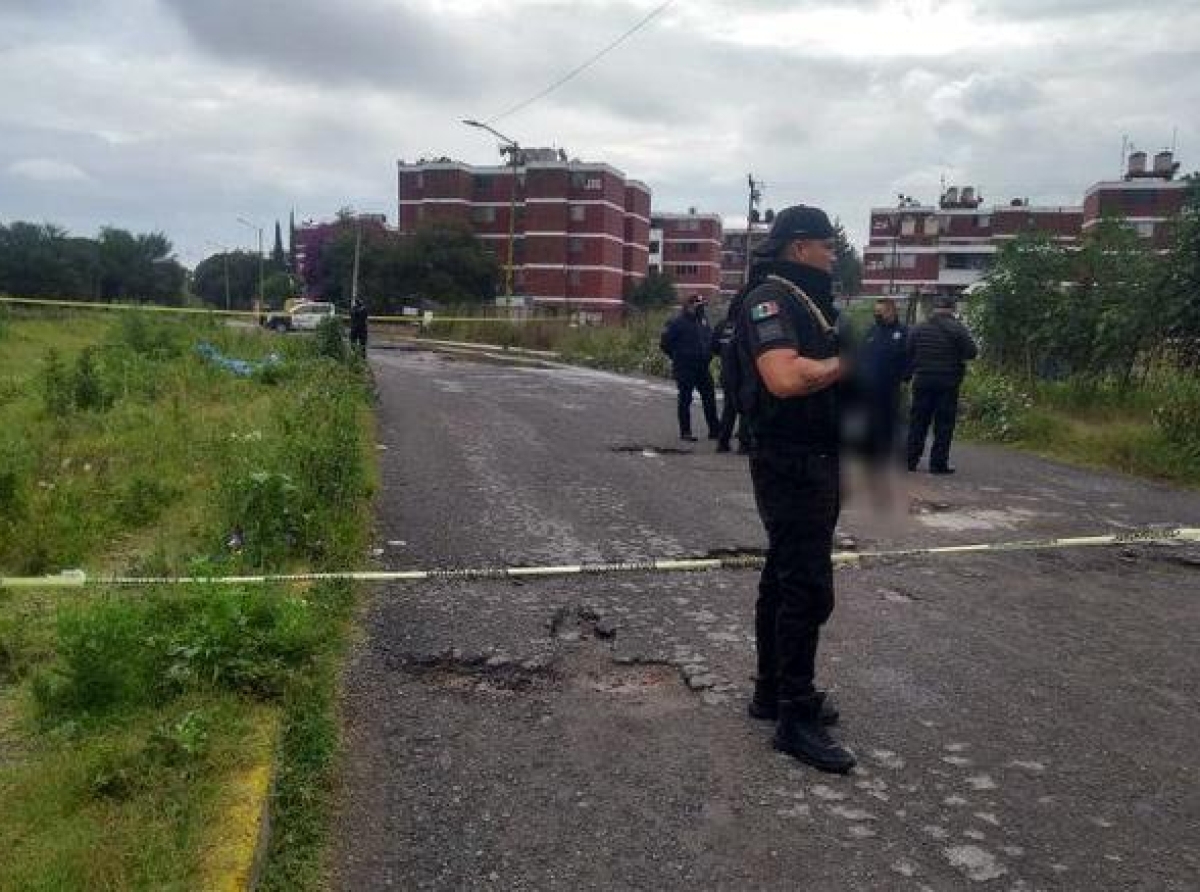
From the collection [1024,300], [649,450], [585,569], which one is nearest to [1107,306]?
[1024,300]

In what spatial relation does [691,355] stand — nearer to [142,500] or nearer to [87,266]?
[142,500]

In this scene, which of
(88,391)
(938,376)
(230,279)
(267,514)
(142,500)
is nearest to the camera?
(267,514)

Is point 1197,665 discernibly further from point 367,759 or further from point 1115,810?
point 367,759

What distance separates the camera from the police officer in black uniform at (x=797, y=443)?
3461 mm

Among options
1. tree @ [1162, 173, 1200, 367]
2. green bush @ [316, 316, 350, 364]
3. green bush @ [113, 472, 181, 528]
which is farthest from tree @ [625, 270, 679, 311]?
green bush @ [113, 472, 181, 528]

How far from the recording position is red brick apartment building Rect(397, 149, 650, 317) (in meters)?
79.4

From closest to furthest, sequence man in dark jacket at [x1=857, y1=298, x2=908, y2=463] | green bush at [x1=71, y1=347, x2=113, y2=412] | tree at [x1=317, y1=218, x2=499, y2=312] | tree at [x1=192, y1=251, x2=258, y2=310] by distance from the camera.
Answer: man in dark jacket at [x1=857, y1=298, x2=908, y2=463] → green bush at [x1=71, y1=347, x2=113, y2=412] → tree at [x1=317, y1=218, x2=499, y2=312] → tree at [x1=192, y1=251, x2=258, y2=310]

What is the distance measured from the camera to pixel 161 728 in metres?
3.03

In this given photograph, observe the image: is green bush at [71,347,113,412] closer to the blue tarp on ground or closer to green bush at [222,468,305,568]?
the blue tarp on ground

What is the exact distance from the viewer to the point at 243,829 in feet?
8.68

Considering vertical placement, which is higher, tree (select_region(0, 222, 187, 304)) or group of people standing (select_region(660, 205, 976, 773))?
tree (select_region(0, 222, 187, 304))

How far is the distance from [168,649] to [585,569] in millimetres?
2622

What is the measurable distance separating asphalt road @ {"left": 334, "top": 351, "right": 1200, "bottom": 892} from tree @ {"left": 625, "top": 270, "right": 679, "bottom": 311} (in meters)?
73.8

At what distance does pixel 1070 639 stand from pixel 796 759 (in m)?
2.08
